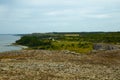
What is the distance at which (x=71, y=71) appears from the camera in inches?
1225

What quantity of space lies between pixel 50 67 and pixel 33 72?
3.59 m

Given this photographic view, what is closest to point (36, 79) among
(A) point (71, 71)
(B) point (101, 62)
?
(A) point (71, 71)

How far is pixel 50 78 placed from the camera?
27391 millimetres

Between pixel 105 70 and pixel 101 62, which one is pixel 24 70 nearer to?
pixel 105 70

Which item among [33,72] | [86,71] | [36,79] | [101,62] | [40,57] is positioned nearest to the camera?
[36,79]

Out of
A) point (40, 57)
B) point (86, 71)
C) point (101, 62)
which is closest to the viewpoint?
point (86, 71)

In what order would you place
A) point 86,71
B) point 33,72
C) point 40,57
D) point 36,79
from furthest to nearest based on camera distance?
point 40,57 < point 86,71 < point 33,72 < point 36,79

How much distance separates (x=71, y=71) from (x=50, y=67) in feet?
8.90

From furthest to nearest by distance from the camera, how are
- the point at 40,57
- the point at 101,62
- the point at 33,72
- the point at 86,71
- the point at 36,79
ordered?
1. the point at 40,57
2. the point at 101,62
3. the point at 86,71
4. the point at 33,72
5. the point at 36,79

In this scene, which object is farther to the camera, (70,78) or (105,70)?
(105,70)

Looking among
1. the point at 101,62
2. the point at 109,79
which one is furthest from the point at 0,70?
the point at 101,62

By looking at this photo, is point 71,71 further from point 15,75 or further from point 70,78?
point 15,75

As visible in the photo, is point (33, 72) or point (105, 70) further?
point (105, 70)

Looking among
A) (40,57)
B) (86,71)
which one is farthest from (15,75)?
(40,57)
